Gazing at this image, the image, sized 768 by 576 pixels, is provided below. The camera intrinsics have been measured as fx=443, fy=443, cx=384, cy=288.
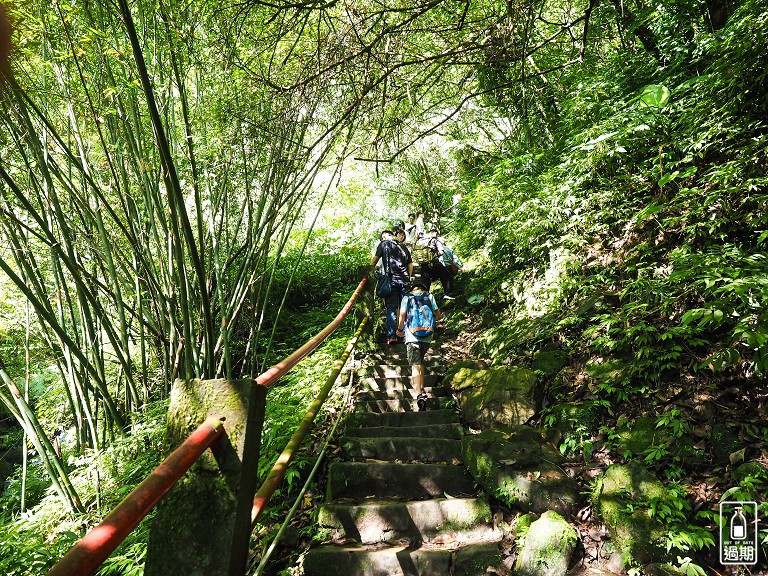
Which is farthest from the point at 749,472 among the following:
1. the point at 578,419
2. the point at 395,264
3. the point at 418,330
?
the point at 395,264

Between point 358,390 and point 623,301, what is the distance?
2.58 meters

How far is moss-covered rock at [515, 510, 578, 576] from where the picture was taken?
7.27 ft

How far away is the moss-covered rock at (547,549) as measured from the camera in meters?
2.21

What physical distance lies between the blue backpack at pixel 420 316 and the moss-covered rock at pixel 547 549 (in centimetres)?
206

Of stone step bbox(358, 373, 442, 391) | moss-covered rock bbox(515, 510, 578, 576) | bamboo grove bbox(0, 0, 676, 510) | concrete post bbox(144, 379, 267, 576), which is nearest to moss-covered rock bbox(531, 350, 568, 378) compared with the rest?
stone step bbox(358, 373, 442, 391)

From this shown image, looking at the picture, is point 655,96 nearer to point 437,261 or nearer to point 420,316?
point 420,316

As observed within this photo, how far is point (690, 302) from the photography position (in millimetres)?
3277

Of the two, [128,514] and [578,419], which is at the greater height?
[128,514]

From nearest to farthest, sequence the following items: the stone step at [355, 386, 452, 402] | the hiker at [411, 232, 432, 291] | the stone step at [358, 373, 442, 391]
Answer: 1. the stone step at [355, 386, 452, 402]
2. the stone step at [358, 373, 442, 391]
3. the hiker at [411, 232, 432, 291]

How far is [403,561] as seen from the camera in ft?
7.68

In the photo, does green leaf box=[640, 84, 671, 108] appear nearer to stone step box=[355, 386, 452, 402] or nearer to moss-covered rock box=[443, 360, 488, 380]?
moss-covered rock box=[443, 360, 488, 380]

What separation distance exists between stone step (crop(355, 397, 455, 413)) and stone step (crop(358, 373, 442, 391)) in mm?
290

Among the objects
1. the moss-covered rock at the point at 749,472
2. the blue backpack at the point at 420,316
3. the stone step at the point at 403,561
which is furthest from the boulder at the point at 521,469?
the blue backpack at the point at 420,316

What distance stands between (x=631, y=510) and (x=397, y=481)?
140cm
